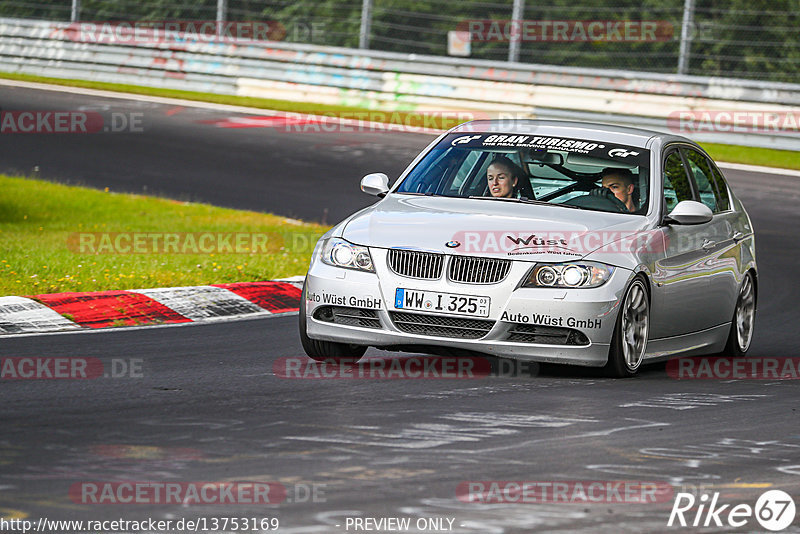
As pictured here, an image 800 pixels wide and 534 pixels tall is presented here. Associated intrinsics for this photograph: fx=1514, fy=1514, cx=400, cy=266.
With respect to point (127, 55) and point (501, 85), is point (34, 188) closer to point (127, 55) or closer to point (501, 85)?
point (501, 85)

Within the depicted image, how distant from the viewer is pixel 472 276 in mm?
8180

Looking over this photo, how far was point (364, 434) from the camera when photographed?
662 cm

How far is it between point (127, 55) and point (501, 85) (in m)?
8.03

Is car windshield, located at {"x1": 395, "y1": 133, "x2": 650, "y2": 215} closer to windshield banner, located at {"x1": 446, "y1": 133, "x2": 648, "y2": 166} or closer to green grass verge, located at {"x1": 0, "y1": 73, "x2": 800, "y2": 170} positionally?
windshield banner, located at {"x1": 446, "y1": 133, "x2": 648, "y2": 166}

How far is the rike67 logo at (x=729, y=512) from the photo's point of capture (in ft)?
17.7

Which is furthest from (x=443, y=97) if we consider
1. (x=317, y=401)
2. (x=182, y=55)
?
Result: (x=317, y=401)

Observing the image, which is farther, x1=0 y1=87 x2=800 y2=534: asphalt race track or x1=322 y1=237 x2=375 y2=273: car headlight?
x1=322 y1=237 x2=375 y2=273: car headlight

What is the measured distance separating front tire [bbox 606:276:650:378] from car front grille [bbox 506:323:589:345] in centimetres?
23
